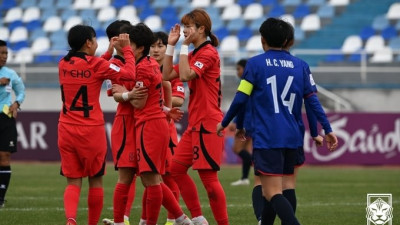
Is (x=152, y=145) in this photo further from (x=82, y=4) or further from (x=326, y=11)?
(x=82, y=4)

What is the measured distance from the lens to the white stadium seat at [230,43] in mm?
27859

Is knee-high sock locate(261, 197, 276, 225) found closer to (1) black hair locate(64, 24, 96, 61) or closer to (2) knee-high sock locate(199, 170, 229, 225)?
(2) knee-high sock locate(199, 170, 229, 225)

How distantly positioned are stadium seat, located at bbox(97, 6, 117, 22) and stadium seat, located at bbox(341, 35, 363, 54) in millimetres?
8269

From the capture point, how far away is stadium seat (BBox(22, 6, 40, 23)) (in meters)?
31.1

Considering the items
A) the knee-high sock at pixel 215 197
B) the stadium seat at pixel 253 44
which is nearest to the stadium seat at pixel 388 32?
the stadium seat at pixel 253 44

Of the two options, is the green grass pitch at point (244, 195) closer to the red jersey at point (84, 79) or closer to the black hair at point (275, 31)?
the red jersey at point (84, 79)

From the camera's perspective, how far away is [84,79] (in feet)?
28.6

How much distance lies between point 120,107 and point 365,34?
18.8 metres

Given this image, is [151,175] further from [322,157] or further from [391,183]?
[322,157]

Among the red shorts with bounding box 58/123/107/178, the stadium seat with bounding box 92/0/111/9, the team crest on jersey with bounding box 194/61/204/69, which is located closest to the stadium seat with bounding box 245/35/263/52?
the stadium seat with bounding box 92/0/111/9

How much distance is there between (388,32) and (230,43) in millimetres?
4874

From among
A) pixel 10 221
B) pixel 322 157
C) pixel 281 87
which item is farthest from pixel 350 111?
pixel 281 87

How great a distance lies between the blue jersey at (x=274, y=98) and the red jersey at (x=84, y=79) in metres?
1.45

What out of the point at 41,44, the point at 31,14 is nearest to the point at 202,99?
the point at 41,44
